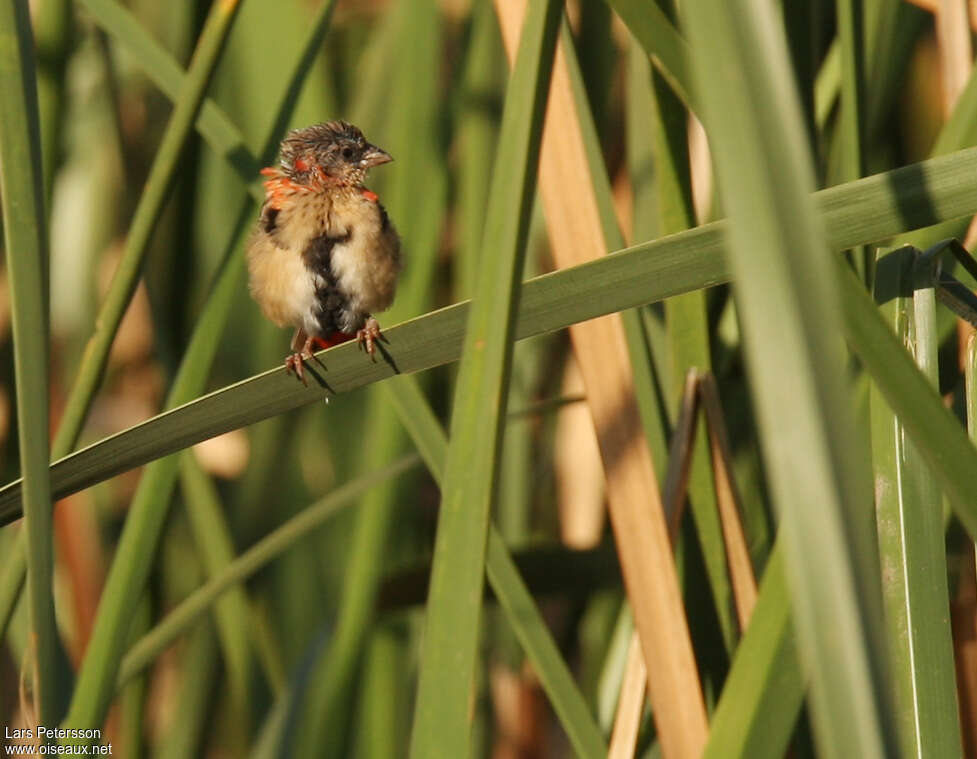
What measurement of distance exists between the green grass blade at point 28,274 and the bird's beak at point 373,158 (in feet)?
3.36

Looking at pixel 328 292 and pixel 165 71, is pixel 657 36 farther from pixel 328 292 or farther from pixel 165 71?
pixel 328 292

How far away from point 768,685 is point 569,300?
45cm

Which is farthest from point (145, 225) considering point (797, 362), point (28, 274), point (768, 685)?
point (797, 362)

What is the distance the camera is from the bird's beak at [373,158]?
7.38 feet

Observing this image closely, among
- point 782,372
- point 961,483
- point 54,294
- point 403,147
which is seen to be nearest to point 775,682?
point 961,483

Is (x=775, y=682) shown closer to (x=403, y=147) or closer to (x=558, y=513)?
(x=403, y=147)

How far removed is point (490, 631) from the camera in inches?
114

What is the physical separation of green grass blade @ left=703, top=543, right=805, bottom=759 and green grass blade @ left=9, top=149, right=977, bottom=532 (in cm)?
25

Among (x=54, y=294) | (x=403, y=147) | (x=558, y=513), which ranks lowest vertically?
(x=558, y=513)

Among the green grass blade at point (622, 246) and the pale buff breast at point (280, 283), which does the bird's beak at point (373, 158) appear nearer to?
the pale buff breast at point (280, 283)

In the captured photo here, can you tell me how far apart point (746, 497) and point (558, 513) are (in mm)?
960

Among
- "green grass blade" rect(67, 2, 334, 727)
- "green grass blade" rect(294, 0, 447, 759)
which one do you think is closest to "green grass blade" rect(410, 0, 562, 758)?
"green grass blade" rect(67, 2, 334, 727)

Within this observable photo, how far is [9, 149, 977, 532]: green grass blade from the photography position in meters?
1.17

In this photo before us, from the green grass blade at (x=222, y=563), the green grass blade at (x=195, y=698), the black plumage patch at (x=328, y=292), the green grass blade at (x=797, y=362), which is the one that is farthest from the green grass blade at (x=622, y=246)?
the green grass blade at (x=195, y=698)
